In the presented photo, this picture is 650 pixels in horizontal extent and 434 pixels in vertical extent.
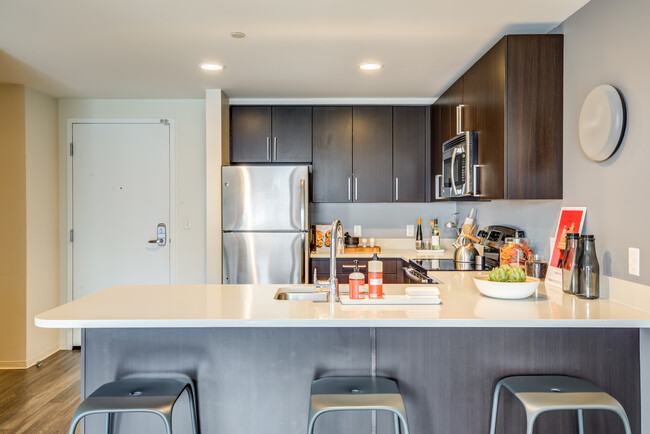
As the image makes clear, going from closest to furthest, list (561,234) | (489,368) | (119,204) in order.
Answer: (489,368) < (561,234) < (119,204)

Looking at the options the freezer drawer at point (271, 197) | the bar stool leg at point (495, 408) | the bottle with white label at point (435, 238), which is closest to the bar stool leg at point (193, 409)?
the bar stool leg at point (495, 408)

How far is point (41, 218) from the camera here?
403 centimetres

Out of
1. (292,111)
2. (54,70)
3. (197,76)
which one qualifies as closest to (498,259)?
(292,111)

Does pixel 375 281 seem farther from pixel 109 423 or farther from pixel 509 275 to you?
pixel 109 423

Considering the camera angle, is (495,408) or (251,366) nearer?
(495,408)

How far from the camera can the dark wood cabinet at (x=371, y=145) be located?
14.1ft

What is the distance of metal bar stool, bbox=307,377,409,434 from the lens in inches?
60.9

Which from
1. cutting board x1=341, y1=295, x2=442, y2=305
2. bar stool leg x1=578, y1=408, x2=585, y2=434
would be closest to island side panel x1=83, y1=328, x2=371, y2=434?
cutting board x1=341, y1=295, x2=442, y2=305

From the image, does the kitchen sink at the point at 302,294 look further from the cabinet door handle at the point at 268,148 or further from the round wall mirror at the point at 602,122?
the cabinet door handle at the point at 268,148

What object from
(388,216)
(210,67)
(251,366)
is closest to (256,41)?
(210,67)

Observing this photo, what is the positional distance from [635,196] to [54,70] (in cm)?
364

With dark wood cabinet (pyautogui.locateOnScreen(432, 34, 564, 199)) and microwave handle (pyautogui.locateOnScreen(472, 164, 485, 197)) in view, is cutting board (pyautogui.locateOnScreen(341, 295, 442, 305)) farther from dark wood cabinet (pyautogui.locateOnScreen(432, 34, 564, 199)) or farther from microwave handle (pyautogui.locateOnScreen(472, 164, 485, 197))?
microwave handle (pyautogui.locateOnScreen(472, 164, 485, 197))

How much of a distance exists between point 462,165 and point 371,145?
4.25 ft

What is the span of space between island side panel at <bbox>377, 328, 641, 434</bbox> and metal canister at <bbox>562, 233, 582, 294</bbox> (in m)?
0.33
